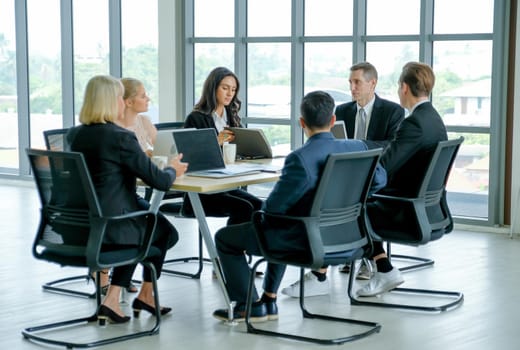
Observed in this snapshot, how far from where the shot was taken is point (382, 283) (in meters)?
5.13

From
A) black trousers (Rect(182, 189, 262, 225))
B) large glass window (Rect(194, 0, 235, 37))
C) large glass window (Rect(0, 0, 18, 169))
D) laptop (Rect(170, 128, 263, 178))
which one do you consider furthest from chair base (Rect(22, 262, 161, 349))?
large glass window (Rect(0, 0, 18, 169))

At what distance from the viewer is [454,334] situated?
443 centimetres

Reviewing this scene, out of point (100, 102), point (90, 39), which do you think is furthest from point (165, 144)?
point (90, 39)

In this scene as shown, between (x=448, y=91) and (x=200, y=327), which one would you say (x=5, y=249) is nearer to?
(x=200, y=327)

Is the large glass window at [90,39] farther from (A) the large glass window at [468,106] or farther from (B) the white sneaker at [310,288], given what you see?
(B) the white sneaker at [310,288]

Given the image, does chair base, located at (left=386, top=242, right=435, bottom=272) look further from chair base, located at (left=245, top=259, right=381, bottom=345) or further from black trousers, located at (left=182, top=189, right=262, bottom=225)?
chair base, located at (left=245, top=259, right=381, bottom=345)

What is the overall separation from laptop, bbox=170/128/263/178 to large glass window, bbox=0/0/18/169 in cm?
Answer: 600

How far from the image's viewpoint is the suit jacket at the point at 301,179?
4129 mm

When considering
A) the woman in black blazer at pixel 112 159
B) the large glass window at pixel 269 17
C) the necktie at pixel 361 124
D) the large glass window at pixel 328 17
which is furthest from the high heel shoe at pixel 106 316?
the large glass window at pixel 269 17

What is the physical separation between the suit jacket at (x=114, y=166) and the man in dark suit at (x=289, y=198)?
0.54 meters

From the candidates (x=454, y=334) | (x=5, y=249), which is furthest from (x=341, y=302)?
(x=5, y=249)

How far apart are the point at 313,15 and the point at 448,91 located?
1469 millimetres

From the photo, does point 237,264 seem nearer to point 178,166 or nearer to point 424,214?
point 178,166

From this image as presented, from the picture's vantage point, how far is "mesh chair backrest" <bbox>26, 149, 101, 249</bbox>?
400 cm
